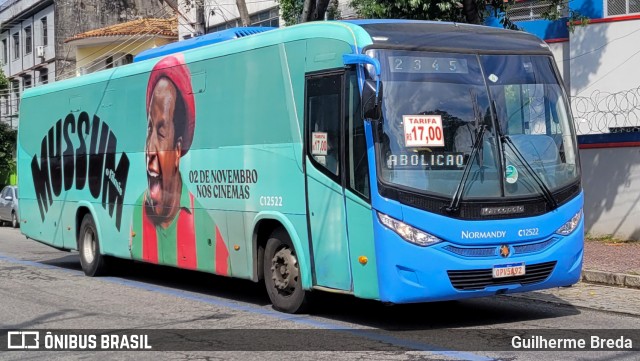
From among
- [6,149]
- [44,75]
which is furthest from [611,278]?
[44,75]

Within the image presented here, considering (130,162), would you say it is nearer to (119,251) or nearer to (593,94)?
(119,251)

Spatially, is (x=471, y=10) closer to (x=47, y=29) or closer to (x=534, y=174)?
(x=534, y=174)

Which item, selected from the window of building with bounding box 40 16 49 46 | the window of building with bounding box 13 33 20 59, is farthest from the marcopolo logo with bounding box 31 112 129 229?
the window of building with bounding box 13 33 20 59

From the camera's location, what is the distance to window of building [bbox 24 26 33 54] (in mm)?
47719

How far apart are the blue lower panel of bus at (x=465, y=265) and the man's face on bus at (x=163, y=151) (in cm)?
468

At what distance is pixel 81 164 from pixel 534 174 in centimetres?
875

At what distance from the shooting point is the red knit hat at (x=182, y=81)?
40.2ft

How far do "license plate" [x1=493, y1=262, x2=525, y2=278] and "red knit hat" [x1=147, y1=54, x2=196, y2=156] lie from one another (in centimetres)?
498

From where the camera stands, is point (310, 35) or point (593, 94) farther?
point (593, 94)

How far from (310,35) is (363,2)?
9.21 metres

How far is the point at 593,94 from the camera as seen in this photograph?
19438 millimetres

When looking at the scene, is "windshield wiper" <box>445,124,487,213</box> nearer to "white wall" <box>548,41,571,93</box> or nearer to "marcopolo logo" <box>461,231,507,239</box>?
"marcopolo logo" <box>461,231,507,239</box>

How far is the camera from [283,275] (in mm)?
10406

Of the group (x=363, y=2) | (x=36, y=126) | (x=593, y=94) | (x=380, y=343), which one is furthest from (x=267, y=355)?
(x=593, y=94)
